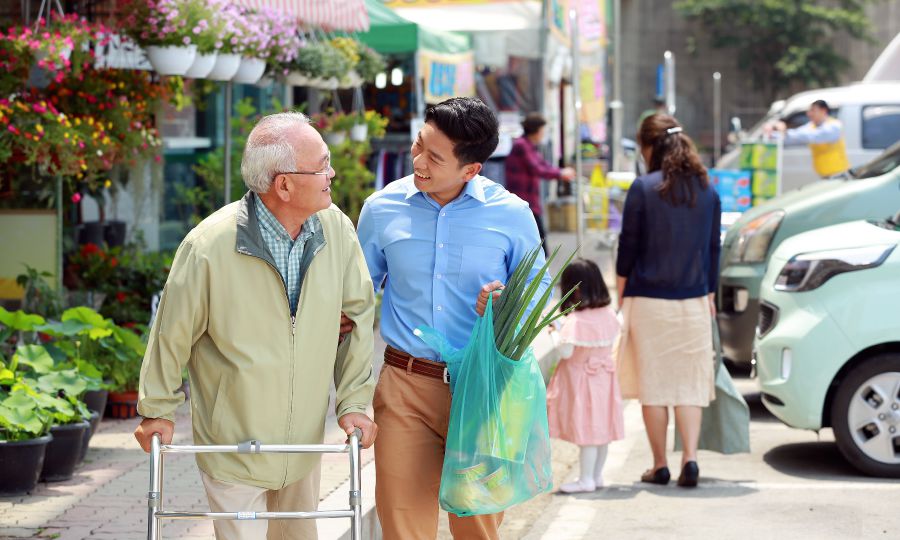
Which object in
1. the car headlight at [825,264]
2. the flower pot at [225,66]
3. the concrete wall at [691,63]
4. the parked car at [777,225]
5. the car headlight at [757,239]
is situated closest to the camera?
the car headlight at [825,264]

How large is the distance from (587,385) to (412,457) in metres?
3.03

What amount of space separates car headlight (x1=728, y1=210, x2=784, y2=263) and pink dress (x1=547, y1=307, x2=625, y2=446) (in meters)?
2.63

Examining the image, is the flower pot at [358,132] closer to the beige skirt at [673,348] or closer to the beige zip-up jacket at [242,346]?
the beige skirt at [673,348]

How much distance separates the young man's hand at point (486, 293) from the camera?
176 inches

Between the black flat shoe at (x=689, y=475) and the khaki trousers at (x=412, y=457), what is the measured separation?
3023mm

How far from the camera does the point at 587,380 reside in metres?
7.50

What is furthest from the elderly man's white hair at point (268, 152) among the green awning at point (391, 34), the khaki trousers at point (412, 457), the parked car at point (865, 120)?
the parked car at point (865, 120)

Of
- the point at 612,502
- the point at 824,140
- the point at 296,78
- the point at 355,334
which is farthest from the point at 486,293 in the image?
the point at 824,140

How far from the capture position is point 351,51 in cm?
1152

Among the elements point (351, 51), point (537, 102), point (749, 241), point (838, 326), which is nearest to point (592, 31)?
point (537, 102)

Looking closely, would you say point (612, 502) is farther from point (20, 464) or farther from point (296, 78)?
point (296, 78)

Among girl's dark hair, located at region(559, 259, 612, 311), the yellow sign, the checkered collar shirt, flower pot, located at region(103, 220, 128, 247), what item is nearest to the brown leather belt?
the checkered collar shirt

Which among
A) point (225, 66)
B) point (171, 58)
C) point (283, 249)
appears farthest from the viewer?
point (225, 66)

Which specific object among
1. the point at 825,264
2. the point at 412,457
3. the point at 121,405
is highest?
the point at 825,264
